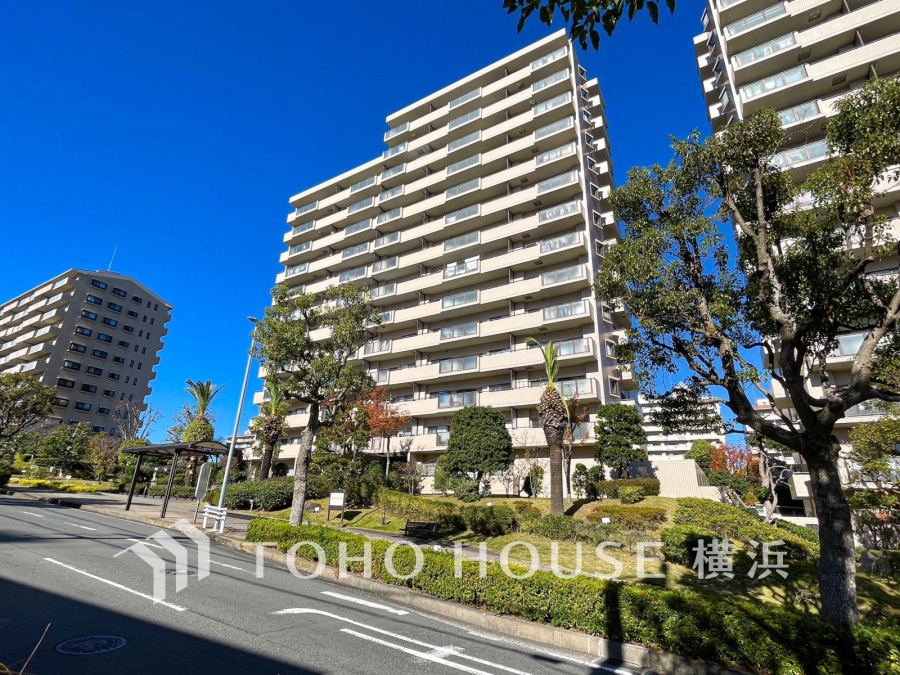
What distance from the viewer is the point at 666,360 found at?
1146cm

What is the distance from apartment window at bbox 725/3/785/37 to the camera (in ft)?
94.8

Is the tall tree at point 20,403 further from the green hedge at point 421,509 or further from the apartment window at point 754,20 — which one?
the apartment window at point 754,20

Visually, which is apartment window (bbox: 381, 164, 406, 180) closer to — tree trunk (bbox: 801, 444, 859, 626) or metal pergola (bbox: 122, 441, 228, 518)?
metal pergola (bbox: 122, 441, 228, 518)

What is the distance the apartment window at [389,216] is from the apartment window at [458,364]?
1700 centimetres

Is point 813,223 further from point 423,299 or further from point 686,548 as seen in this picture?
point 423,299

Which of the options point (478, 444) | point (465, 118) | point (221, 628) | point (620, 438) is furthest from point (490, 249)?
point (221, 628)

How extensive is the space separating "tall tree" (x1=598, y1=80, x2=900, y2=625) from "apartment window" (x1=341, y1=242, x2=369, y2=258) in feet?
115

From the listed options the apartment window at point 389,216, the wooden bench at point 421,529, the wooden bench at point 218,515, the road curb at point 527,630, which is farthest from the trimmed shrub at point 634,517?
the apartment window at point 389,216

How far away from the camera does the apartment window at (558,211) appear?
106 ft

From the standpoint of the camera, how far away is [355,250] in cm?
4497

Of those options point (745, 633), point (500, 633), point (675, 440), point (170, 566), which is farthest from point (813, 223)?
point (675, 440)

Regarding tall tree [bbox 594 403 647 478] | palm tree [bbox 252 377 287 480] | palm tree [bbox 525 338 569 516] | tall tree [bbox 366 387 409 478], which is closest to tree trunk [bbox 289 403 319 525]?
palm tree [bbox 525 338 569 516]

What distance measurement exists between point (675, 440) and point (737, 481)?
41644 millimetres

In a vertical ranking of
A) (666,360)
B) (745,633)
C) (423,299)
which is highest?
(423,299)
